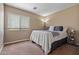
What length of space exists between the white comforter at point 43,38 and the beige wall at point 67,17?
190 mm

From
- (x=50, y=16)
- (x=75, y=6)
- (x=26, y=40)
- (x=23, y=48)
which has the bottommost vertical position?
(x=23, y=48)

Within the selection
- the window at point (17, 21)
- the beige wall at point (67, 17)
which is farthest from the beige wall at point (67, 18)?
the window at point (17, 21)

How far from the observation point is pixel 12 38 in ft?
4.73

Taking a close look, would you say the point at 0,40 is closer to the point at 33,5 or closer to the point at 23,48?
the point at 23,48

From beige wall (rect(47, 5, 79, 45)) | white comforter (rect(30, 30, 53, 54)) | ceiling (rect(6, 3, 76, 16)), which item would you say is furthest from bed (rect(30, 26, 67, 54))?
ceiling (rect(6, 3, 76, 16))

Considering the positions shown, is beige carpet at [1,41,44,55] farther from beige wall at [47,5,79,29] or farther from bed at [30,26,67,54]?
beige wall at [47,5,79,29]

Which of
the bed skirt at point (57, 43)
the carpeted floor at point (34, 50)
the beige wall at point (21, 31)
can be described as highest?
the beige wall at point (21, 31)

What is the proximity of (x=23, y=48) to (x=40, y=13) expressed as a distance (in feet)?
2.08

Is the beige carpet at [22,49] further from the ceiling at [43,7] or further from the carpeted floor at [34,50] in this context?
the ceiling at [43,7]

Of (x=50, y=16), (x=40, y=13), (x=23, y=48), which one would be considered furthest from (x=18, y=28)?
(x=50, y=16)

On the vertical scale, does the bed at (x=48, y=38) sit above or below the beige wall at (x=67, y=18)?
below

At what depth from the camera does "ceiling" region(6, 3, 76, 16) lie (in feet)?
4.75

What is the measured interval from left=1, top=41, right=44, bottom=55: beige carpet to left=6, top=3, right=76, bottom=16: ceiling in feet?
1.79

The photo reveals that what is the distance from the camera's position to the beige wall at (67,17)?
4.79 feet
